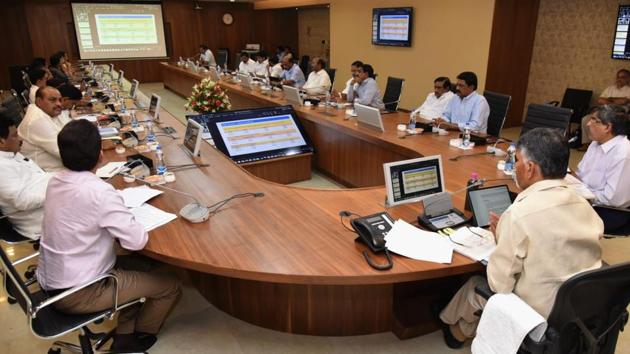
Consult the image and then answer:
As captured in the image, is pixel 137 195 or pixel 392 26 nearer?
pixel 137 195

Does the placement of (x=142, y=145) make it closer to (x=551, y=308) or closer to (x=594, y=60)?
(x=551, y=308)

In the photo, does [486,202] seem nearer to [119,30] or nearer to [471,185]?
[471,185]

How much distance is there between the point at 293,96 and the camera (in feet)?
18.1

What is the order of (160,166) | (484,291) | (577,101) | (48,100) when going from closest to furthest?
(484,291)
(160,166)
(48,100)
(577,101)

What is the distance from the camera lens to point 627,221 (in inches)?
99.0

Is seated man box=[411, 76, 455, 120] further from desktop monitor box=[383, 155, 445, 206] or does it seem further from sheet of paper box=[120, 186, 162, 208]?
sheet of paper box=[120, 186, 162, 208]

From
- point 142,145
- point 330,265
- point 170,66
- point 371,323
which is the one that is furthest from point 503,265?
point 170,66

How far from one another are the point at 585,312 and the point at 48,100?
355cm

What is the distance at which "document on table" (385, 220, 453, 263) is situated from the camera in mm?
1811

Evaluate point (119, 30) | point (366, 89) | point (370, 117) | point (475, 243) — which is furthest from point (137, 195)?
point (119, 30)

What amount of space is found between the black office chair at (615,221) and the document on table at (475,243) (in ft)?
3.57

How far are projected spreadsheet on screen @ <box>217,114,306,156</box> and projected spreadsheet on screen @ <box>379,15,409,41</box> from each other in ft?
13.5

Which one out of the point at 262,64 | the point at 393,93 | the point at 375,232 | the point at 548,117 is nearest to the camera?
the point at 375,232

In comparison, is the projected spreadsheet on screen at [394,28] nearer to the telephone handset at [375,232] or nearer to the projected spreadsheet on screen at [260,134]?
the projected spreadsheet on screen at [260,134]
